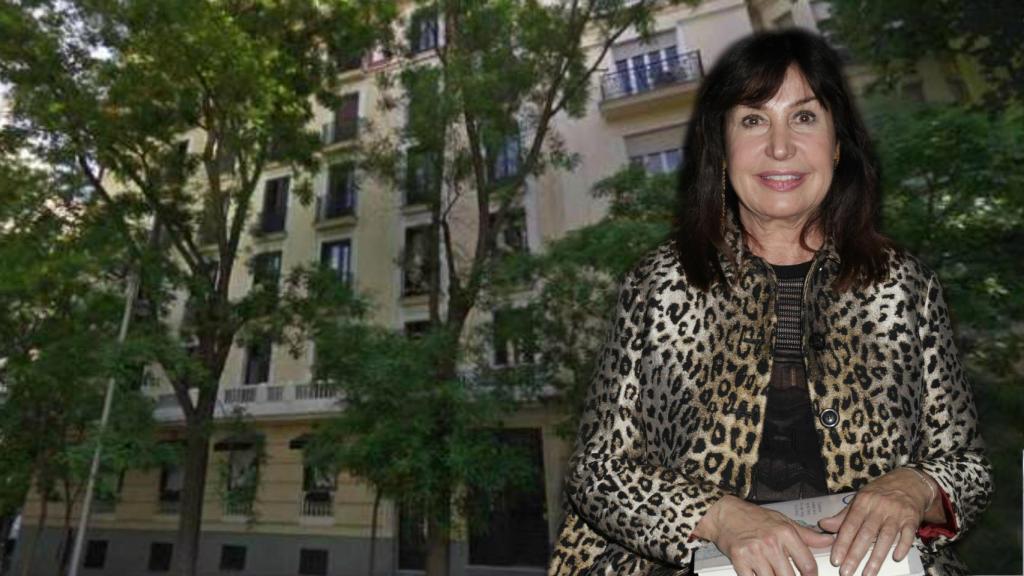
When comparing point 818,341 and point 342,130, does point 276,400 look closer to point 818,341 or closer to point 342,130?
point 342,130

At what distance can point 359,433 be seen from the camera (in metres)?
7.15

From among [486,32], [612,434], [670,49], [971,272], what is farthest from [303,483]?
[612,434]

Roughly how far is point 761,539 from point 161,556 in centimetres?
1673

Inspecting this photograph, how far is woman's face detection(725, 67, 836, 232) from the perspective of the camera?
1151mm

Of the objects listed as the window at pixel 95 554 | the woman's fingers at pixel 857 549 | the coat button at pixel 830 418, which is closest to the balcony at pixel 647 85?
the coat button at pixel 830 418

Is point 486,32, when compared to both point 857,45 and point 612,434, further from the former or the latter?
point 612,434

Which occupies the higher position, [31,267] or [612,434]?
[31,267]

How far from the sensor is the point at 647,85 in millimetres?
11914

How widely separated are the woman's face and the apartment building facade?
765cm

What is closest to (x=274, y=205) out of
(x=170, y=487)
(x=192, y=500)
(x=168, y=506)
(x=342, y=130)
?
(x=342, y=130)

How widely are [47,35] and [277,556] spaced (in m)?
9.97

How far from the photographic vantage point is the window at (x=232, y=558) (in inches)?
518

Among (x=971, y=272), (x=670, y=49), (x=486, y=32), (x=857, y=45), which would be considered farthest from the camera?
(x=670, y=49)

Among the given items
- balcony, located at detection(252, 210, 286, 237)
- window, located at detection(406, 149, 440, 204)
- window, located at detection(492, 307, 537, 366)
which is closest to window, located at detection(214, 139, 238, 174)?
window, located at detection(406, 149, 440, 204)
